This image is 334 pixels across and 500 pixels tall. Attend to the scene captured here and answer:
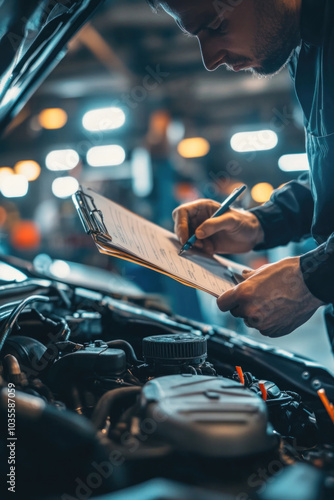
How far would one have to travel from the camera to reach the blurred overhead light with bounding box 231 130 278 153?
8250 mm

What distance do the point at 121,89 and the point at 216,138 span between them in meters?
3.81

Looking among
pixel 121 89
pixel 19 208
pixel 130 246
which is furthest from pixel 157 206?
pixel 19 208

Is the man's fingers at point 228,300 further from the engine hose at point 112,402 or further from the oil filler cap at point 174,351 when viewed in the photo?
the engine hose at point 112,402

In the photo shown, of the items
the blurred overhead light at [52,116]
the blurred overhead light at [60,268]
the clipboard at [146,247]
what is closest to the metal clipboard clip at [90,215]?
the clipboard at [146,247]

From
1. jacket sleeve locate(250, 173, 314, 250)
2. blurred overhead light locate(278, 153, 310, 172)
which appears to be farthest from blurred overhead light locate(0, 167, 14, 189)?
jacket sleeve locate(250, 173, 314, 250)

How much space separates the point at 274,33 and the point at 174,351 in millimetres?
791

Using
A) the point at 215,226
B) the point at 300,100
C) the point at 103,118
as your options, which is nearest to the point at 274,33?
the point at 300,100

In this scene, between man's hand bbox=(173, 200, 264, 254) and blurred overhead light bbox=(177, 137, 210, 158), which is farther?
blurred overhead light bbox=(177, 137, 210, 158)

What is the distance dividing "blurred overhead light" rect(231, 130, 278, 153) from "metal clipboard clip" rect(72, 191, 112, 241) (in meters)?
7.65

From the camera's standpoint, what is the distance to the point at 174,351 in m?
0.77

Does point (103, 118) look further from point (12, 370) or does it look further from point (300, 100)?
point (12, 370)

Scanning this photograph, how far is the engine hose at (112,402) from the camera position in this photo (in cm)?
63

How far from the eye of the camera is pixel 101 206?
102 cm

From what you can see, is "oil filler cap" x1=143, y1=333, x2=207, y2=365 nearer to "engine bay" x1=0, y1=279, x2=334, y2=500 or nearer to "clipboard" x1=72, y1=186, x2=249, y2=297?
"engine bay" x1=0, y1=279, x2=334, y2=500
